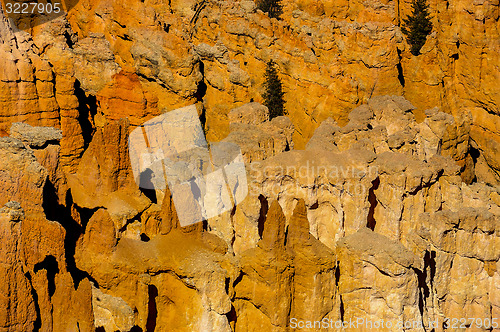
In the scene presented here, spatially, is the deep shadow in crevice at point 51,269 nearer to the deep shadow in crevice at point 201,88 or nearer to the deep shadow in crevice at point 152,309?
the deep shadow in crevice at point 152,309

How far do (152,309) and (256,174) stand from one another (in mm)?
5255

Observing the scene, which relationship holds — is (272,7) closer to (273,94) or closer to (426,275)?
(273,94)

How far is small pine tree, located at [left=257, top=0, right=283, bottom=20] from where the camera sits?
3384 cm

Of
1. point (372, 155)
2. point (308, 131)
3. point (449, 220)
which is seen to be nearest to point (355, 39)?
point (308, 131)

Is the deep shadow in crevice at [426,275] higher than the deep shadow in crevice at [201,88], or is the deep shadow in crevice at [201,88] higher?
the deep shadow in crevice at [201,88]

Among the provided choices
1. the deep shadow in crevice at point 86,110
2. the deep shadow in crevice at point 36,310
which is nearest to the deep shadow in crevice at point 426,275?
the deep shadow in crevice at point 36,310

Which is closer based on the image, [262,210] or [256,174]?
[256,174]

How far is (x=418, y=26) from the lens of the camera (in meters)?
27.7

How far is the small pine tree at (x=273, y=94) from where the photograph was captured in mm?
26953

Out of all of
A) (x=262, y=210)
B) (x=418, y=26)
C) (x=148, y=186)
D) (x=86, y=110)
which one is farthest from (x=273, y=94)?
(x=148, y=186)

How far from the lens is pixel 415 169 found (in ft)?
63.2

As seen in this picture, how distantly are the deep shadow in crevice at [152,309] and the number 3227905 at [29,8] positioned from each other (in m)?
12.1

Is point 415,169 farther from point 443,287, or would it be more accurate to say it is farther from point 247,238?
point 247,238

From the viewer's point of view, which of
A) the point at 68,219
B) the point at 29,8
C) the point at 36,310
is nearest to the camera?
the point at 36,310
